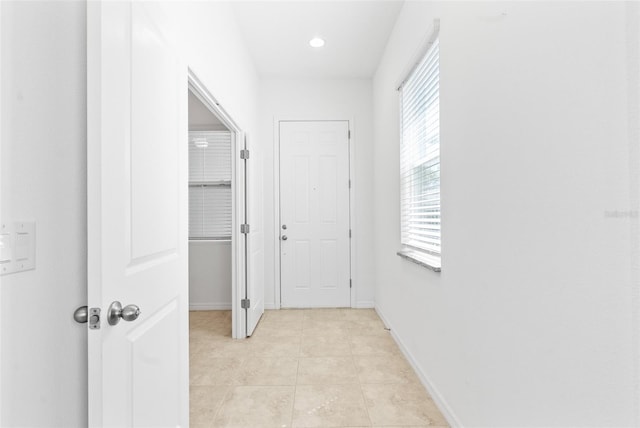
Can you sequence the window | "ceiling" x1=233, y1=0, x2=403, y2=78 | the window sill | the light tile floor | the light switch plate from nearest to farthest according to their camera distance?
the light switch plate, the light tile floor, the window sill, the window, "ceiling" x1=233, y1=0, x2=403, y2=78

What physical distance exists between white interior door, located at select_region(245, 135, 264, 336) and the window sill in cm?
142

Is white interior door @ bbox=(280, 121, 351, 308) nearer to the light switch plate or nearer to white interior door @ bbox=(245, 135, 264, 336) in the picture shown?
white interior door @ bbox=(245, 135, 264, 336)

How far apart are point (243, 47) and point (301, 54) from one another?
62cm

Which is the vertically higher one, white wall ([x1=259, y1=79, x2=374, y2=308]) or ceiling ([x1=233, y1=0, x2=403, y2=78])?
ceiling ([x1=233, y1=0, x2=403, y2=78])

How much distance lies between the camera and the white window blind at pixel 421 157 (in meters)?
2.02

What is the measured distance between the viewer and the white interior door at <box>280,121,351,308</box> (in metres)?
3.88

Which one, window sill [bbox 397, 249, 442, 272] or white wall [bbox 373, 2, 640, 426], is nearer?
white wall [bbox 373, 2, 640, 426]

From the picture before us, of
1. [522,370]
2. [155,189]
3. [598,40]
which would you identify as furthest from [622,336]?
[155,189]

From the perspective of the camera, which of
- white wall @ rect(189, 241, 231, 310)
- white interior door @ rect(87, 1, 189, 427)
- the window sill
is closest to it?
white interior door @ rect(87, 1, 189, 427)

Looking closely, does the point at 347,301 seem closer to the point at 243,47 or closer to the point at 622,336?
the point at 243,47

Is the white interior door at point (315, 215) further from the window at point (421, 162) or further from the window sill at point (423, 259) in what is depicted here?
the window sill at point (423, 259)

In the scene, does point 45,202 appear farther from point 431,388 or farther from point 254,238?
point 254,238

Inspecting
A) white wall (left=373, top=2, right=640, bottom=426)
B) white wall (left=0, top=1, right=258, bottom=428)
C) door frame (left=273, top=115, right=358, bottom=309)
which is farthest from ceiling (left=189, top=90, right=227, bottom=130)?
white wall (left=0, top=1, right=258, bottom=428)

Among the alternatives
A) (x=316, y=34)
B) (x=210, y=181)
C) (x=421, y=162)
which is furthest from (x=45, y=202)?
(x=210, y=181)
